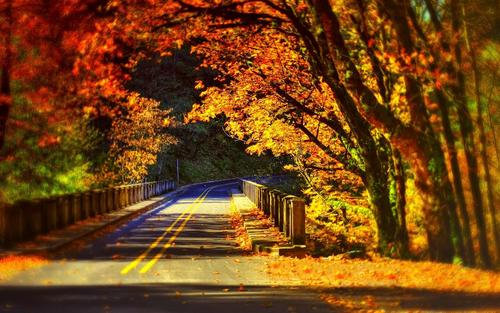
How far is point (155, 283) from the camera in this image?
45.2 ft

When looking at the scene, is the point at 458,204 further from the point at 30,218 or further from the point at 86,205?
the point at 86,205

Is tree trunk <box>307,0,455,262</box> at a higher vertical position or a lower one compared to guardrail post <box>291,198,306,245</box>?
higher

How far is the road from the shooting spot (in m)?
11.2

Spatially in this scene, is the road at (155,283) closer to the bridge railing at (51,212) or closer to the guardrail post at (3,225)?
the bridge railing at (51,212)

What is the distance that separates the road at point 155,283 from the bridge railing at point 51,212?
1.87 metres

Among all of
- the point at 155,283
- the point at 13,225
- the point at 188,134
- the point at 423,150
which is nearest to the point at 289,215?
the point at 423,150

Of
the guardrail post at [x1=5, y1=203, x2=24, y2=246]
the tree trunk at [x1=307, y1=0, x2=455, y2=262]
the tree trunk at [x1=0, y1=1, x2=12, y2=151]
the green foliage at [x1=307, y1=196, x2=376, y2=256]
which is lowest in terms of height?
the green foliage at [x1=307, y1=196, x2=376, y2=256]

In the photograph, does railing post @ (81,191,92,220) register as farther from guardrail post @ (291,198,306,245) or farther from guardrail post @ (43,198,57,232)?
guardrail post @ (291,198,306,245)

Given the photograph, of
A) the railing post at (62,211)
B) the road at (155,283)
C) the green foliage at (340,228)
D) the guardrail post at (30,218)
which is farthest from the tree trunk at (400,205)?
the railing post at (62,211)

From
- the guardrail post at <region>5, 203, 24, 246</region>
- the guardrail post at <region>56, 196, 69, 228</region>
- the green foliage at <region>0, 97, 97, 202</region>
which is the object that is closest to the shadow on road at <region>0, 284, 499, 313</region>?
the guardrail post at <region>5, 203, 24, 246</region>

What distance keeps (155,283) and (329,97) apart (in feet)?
46.0

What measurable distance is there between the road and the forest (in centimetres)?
425

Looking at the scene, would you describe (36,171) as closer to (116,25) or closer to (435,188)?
(116,25)

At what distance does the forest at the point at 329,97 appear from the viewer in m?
16.7
